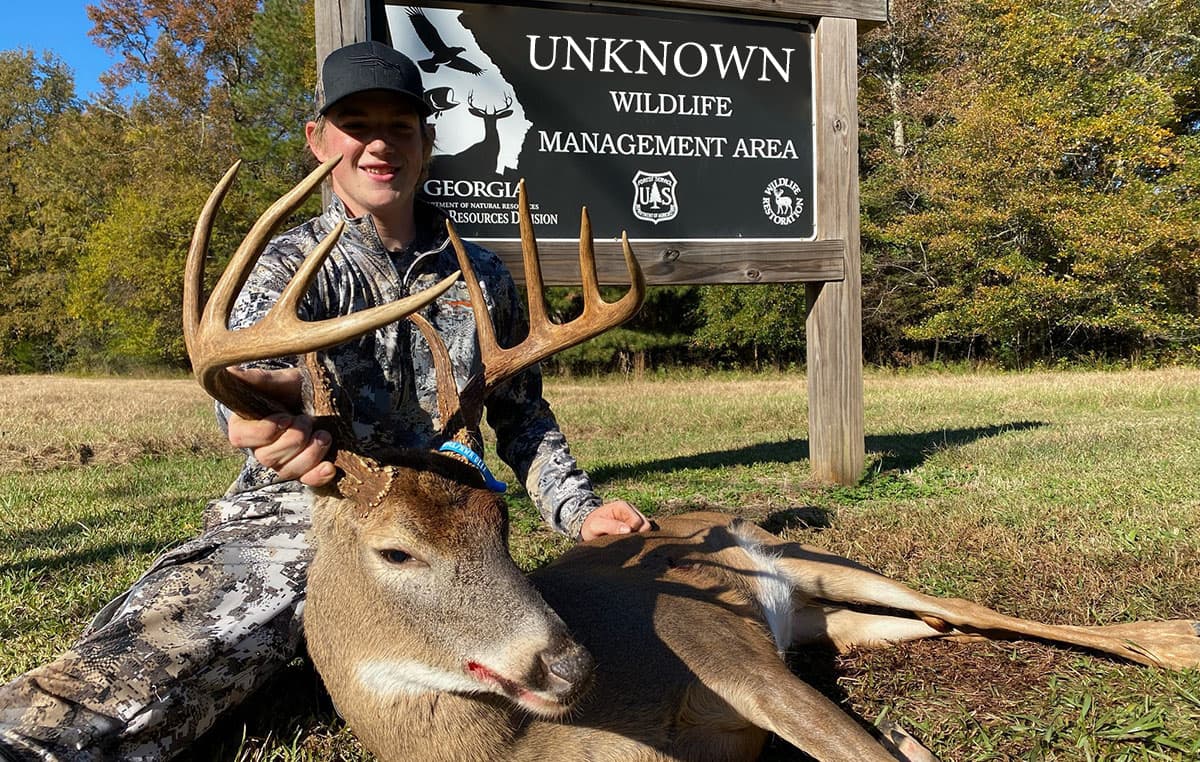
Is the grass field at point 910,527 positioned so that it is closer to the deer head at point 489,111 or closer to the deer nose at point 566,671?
the deer nose at point 566,671

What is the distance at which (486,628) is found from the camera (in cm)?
197

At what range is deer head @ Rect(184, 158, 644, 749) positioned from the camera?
1862 millimetres

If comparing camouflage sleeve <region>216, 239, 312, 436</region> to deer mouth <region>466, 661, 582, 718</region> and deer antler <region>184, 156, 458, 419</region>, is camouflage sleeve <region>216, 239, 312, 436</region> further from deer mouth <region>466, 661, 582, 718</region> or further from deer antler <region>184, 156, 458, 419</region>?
deer mouth <region>466, 661, 582, 718</region>

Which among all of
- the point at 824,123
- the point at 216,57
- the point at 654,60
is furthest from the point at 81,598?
the point at 216,57

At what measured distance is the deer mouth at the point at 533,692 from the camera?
74.1 inches

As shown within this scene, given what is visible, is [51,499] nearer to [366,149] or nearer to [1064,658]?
[366,149]

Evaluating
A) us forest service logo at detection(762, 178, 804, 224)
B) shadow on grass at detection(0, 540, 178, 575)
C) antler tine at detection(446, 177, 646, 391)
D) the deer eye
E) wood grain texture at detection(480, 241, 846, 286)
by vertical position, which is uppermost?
us forest service logo at detection(762, 178, 804, 224)

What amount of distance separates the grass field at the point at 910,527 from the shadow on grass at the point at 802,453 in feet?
0.14

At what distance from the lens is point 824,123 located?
5.93 m

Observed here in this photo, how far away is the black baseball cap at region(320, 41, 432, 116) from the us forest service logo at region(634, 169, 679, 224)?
2542 millimetres

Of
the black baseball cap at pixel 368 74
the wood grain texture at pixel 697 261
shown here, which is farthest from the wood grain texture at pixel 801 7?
the black baseball cap at pixel 368 74

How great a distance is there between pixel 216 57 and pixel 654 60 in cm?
2758

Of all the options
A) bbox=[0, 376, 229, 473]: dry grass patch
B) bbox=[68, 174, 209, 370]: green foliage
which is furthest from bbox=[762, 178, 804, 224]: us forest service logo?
bbox=[68, 174, 209, 370]: green foliage

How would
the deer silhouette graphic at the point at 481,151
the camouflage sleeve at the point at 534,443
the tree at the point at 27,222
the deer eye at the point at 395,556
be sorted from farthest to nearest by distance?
the tree at the point at 27,222
the deer silhouette graphic at the point at 481,151
the camouflage sleeve at the point at 534,443
the deer eye at the point at 395,556
